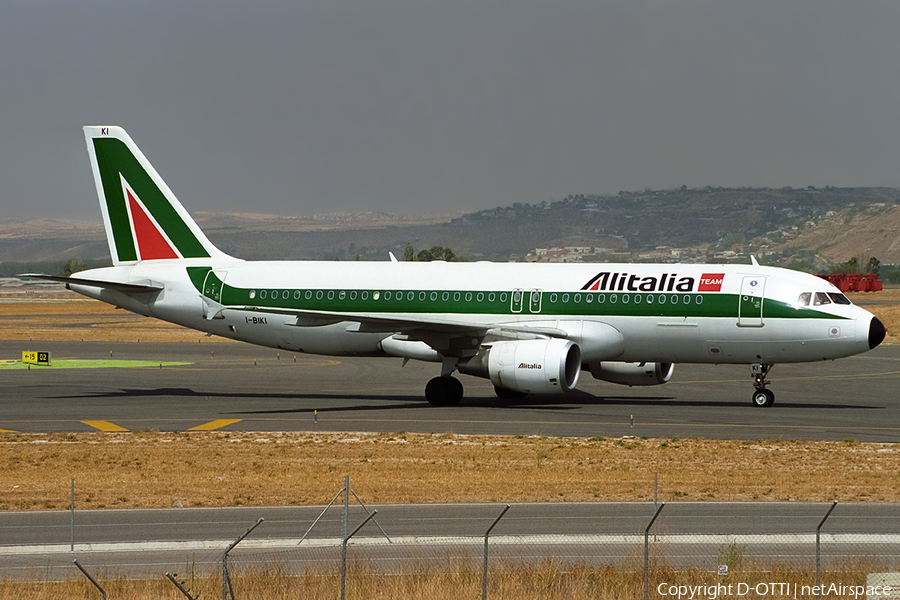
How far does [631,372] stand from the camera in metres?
39.4

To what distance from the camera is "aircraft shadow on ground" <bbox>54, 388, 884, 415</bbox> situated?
1508 inches

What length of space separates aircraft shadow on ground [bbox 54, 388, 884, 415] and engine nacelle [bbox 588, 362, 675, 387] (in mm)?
870

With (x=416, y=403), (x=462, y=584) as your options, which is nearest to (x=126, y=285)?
(x=416, y=403)

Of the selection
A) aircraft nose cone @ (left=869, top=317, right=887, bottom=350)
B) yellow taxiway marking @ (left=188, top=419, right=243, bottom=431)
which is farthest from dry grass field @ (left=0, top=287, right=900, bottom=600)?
aircraft nose cone @ (left=869, top=317, right=887, bottom=350)

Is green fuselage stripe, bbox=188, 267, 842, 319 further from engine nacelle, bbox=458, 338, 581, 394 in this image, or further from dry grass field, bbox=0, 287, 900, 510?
dry grass field, bbox=0, 287, 900, 510

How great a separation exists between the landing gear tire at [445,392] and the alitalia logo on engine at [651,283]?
234 inches

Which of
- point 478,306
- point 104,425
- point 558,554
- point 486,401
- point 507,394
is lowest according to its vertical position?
point 104,425

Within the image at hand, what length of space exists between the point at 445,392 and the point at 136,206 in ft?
50.3

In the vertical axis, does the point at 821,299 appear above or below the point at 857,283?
below

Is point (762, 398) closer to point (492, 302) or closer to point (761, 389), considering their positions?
point (761, 389)

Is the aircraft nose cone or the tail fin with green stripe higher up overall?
the tail fin with green stripe

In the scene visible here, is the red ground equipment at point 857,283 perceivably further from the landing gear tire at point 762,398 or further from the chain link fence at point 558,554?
the chain link fence at point 558,554

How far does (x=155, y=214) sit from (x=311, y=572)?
2970 centimetres

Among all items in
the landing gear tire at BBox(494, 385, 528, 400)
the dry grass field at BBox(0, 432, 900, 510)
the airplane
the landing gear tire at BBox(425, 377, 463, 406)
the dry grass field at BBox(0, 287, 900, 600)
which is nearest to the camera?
the dry grass field at BBox(0, 287, 900, 600)
